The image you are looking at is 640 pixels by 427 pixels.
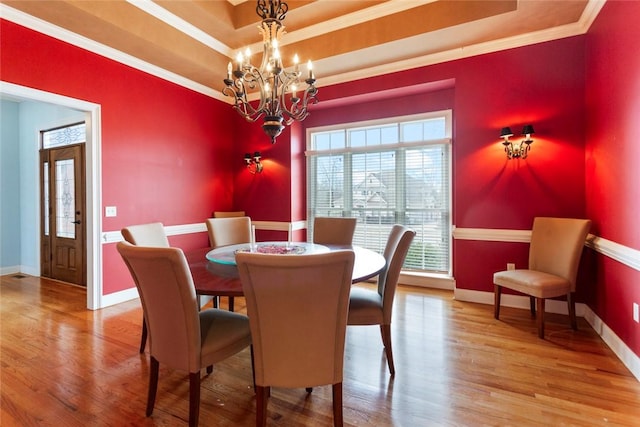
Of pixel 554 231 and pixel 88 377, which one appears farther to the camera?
pixel 554 231

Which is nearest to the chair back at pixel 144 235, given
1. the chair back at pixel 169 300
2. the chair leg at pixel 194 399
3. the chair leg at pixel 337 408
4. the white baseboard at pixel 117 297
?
the chair back at pixel 169 300

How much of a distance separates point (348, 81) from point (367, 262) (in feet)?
9.71

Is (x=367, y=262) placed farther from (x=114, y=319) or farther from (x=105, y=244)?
(x=105, y=244)

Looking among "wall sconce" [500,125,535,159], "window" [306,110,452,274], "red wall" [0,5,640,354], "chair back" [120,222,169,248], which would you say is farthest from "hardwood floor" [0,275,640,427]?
"wall sconce" [500,125,535,159]

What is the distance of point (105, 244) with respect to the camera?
134 inches

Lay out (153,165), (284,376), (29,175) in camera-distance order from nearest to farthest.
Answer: (284,376)
(153,165)
(29,175)

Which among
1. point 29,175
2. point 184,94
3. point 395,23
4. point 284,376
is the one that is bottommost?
point 284,376

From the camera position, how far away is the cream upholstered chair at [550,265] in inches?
101

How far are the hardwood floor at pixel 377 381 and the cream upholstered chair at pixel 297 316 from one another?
1.38 feet

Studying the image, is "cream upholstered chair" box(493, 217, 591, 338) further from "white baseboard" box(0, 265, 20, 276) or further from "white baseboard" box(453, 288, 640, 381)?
"white baseboard" box(0, 265, 20, 276)

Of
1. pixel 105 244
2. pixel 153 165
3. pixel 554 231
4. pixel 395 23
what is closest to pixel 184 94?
pixel 153 165

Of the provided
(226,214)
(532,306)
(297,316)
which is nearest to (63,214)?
(226,214)

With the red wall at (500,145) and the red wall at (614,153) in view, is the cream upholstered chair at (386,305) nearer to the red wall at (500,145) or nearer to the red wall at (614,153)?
the red wall at (614,153)

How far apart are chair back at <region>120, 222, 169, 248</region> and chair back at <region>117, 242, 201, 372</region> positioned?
0.75 m
